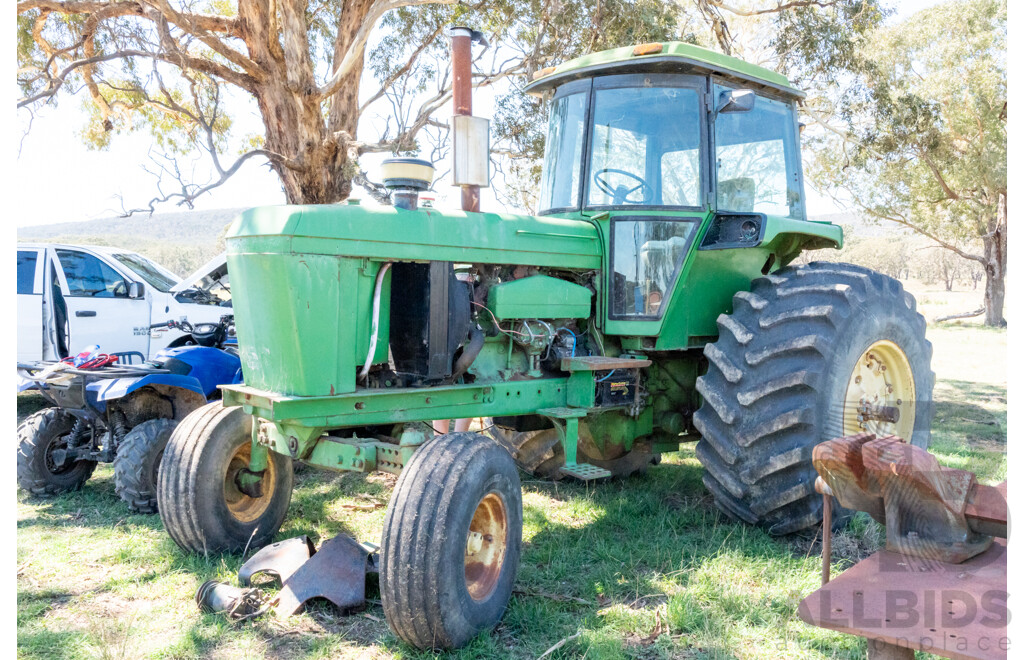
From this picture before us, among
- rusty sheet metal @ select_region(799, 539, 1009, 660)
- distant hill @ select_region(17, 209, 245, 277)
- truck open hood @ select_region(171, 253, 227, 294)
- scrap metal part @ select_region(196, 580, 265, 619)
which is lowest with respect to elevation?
scrap metal part @ select_region(196, 580, 265, 619)

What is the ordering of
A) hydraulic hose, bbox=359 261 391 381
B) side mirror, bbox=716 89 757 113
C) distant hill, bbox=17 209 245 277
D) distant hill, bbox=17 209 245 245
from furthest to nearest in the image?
1. distant hill, bbox=17 209 245 245
2. distant hill, bbox=17 209 245 277
3. side mirror, bbox=716 89 757 113
4. hydraulic hose, bbox=359 261 391 381

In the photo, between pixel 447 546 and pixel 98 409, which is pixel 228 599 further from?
pixel 98 409

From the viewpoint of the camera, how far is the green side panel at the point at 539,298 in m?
4.00

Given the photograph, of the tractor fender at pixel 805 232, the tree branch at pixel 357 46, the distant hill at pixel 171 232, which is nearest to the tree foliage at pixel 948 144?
the tree branch at pixel 357 46

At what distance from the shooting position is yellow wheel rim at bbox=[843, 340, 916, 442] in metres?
4.42

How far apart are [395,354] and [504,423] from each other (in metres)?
1.18

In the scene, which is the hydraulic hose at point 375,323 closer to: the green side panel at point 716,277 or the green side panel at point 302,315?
the green side panel at point 302,315

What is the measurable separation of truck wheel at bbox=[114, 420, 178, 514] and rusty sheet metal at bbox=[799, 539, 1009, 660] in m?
4.23

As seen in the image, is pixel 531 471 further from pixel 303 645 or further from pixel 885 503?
pixel 885 503

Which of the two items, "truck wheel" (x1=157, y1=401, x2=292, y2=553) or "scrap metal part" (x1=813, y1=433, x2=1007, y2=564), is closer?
"scrap metal part" (x1=813, y1=433, x2=1007, y2=564)

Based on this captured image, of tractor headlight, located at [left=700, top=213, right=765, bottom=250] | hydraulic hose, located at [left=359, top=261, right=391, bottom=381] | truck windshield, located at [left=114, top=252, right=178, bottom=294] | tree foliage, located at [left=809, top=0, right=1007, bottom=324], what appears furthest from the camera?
tree foliage, located at [left=809, top=0, right=1007, bottom=324]

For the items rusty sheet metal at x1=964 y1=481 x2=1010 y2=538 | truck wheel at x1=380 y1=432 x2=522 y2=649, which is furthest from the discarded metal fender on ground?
rusty sheet metal at x1=964 y1=481 x2=1010 y2=538

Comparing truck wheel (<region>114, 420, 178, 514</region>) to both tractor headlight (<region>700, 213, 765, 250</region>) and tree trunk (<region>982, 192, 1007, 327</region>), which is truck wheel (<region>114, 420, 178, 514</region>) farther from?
tree trunk (<region>982, 192, 1007, 327</region>)

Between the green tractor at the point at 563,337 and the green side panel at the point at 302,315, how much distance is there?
0.01 meters
